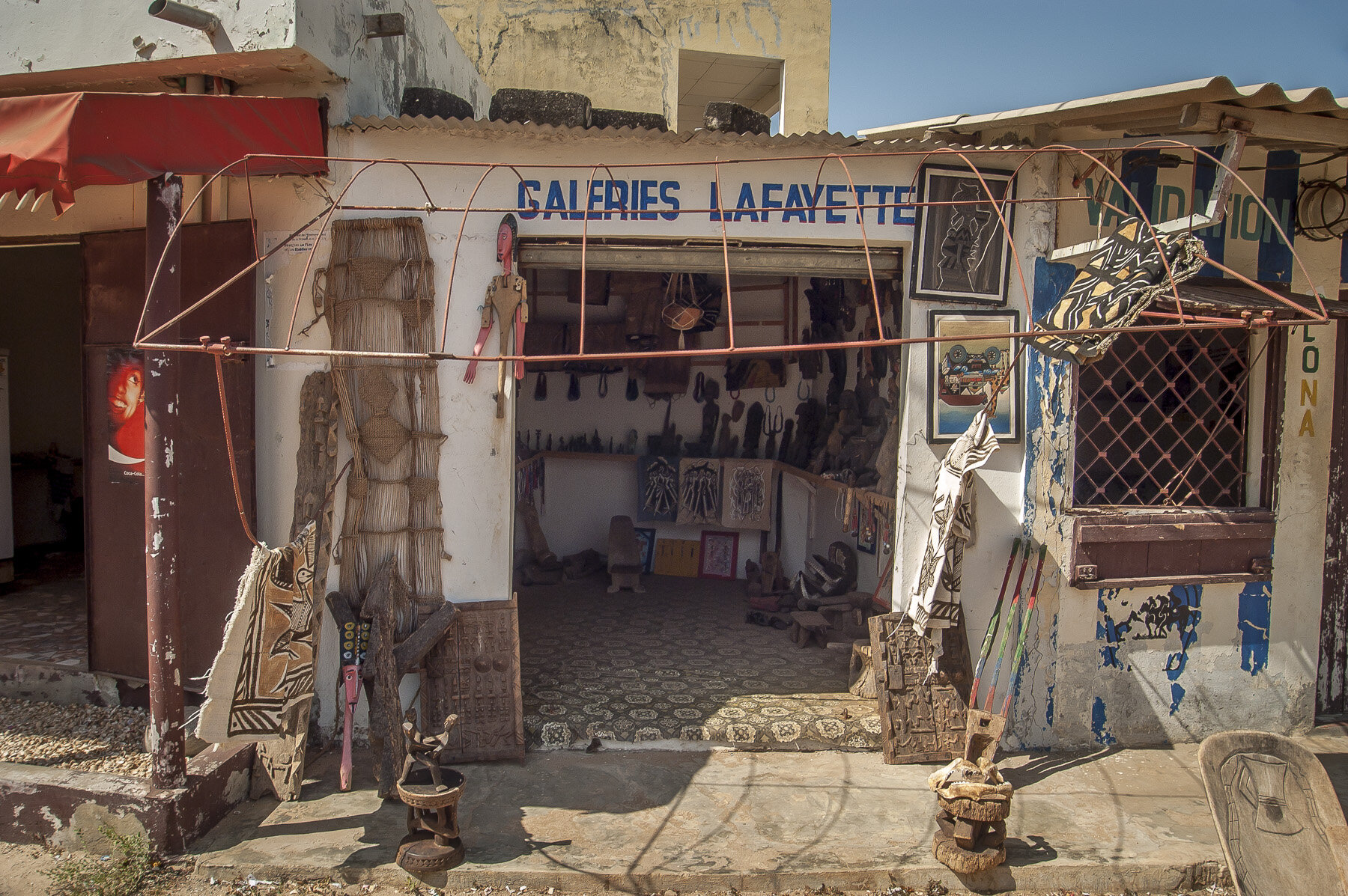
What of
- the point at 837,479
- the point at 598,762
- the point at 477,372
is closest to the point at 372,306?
A: the point at 477,372

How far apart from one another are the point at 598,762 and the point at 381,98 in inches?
183

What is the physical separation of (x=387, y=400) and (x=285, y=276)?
0.97 metres

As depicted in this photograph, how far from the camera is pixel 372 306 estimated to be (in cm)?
481

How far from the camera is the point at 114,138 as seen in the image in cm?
384

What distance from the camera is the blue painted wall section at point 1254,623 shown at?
526 centimetres

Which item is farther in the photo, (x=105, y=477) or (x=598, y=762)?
(x=105, y=477)

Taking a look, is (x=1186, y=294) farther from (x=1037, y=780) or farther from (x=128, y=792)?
(x=128, y=792)

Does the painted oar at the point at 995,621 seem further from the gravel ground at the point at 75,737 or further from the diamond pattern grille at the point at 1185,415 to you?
the gravel ground at the point at 75,737

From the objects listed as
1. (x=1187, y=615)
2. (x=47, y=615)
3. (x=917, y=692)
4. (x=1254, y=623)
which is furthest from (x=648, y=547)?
(x=1254, y=623)

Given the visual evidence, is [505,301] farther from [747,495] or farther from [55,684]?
[747,495]

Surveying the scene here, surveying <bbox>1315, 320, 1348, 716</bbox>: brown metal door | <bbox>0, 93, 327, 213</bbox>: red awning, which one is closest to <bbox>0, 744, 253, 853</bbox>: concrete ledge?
<bbox>0, 93, 327, 213</bbox>: red awning

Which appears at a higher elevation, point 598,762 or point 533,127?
point 533,127

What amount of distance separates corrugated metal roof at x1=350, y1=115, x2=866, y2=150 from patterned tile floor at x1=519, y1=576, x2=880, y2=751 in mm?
3507

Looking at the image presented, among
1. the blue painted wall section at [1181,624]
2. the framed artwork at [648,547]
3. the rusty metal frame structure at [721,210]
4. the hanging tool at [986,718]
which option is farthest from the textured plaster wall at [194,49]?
the blue painted wall section at [1181,624]
